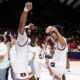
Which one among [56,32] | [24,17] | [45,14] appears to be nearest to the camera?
[24,17]

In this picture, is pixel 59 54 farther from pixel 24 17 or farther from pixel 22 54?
pixel 24 17

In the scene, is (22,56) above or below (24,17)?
below

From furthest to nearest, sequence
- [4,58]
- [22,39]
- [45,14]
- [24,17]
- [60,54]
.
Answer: [45,14] → [4,58] → [60,54] → [22,39] → [24,17]

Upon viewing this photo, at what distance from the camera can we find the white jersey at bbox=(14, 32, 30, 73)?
4.55m

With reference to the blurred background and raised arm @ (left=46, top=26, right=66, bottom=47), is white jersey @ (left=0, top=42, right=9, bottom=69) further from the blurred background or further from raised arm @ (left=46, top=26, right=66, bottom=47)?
the blurred background

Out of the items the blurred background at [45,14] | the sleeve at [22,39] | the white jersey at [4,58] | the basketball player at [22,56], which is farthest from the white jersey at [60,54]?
the blurred background at [45,14]

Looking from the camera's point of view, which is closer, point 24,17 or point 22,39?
point 24,17

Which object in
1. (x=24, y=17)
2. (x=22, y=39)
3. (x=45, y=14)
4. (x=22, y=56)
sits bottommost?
(x=22, y=56)

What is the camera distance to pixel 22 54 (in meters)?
4.71

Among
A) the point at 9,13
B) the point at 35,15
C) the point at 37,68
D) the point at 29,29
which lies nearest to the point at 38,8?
the point at 35,15

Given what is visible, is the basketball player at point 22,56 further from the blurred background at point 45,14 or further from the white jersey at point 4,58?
the blurred background at point 45,14

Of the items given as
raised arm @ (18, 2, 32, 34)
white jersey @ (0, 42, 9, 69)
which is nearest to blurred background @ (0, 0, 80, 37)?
white jersey @ (0, 42, 9, 69)

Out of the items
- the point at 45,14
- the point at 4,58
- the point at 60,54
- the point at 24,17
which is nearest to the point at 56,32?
the point at 60,54

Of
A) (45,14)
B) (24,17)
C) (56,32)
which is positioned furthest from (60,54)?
(45,14)
